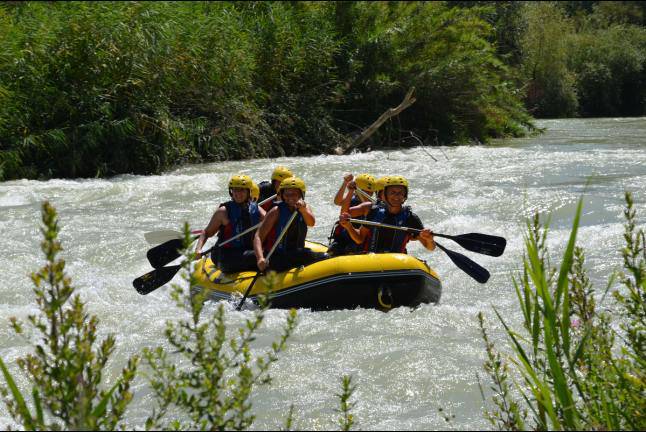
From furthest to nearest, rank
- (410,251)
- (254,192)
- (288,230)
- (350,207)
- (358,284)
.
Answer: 1. (410,251)
2. (350,207)
3. (254,192)
4. (288,230)
5. (358,284)

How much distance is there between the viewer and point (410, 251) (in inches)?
310

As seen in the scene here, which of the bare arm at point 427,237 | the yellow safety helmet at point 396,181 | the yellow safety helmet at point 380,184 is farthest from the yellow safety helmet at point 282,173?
the bare arm at point 427,237

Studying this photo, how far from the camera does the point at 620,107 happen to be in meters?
29.1

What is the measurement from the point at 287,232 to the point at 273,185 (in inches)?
40.6

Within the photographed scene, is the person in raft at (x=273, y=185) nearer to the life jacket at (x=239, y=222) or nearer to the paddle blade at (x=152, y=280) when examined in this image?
the life jacket at (x=239, y=222)

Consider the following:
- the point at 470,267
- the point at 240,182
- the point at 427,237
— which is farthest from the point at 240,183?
the point at 470,267

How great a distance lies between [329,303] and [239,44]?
838cm

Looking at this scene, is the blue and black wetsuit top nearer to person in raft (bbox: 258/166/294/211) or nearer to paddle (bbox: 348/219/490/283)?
paddle (bbox: 348/219/490/283)

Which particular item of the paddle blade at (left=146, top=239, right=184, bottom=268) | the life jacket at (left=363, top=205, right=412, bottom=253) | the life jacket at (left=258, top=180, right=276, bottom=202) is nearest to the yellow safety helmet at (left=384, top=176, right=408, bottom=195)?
the life jacket at (left=363, top=205, right=412, bottom=253)

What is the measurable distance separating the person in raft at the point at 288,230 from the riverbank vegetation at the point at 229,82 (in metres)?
5.59

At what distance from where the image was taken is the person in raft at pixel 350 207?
607 cm

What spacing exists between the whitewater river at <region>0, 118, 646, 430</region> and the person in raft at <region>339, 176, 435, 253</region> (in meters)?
0.57

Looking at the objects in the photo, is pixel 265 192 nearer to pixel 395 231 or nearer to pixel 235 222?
pixel 235 222

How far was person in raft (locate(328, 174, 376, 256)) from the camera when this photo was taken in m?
6.07
